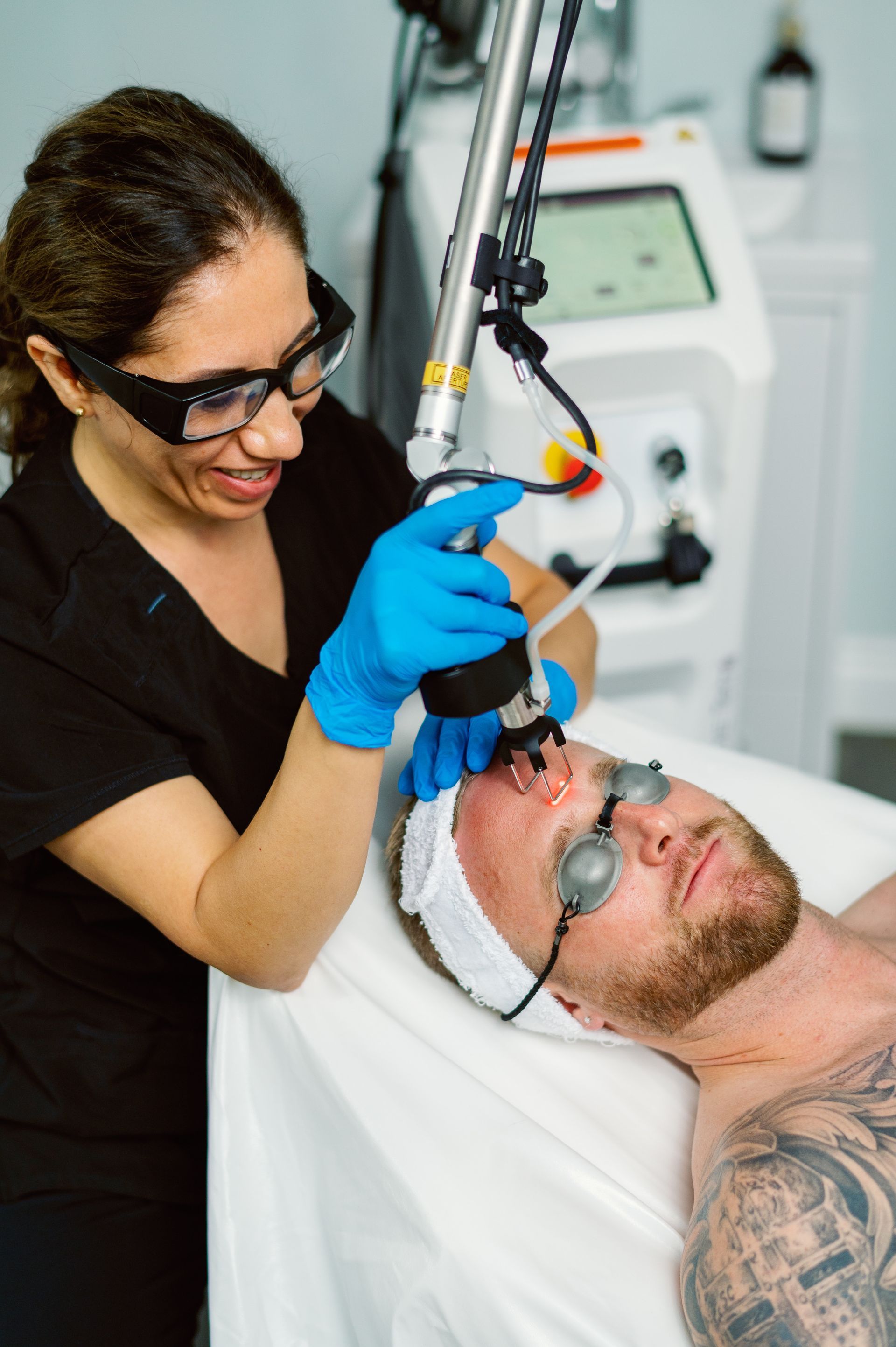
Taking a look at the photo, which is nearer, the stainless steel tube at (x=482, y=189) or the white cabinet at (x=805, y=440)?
the stainless steel tube at (x=482, y=189)

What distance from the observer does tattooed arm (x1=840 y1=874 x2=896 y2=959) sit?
4.18ft

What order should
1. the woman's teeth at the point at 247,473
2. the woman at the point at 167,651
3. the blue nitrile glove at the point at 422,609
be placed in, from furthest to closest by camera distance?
the woman's teeth at the point at 247,473
the woman at the point at 167,651
the blue nitrile glove at the point at 422,609

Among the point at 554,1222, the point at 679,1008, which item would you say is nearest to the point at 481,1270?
the point at 554,1222

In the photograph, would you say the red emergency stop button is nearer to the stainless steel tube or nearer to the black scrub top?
the black scrub top

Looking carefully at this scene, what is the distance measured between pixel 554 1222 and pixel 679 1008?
9.2 inches

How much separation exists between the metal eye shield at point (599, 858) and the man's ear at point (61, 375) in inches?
25.1

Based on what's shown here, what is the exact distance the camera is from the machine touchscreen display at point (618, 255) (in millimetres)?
1610

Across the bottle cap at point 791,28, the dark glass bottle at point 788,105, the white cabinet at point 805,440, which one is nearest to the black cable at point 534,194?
the white cabinet at point 805,440

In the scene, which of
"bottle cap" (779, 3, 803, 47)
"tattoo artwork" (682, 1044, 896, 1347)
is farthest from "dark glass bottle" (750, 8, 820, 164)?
"tattoo artwork" (682, 1044, 896, 1347)

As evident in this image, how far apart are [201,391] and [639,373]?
82 centimetres

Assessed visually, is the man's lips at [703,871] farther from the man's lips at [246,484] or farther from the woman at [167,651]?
the man's lips at [246,484]

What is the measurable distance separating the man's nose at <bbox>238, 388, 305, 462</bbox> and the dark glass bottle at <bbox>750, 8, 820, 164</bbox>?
4.84ft

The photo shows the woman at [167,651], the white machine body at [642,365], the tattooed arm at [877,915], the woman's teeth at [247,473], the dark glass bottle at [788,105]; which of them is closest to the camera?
the woman at [167,651]

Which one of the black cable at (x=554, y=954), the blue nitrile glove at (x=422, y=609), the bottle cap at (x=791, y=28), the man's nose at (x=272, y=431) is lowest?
A: the black cable at (x=554, y=954)
